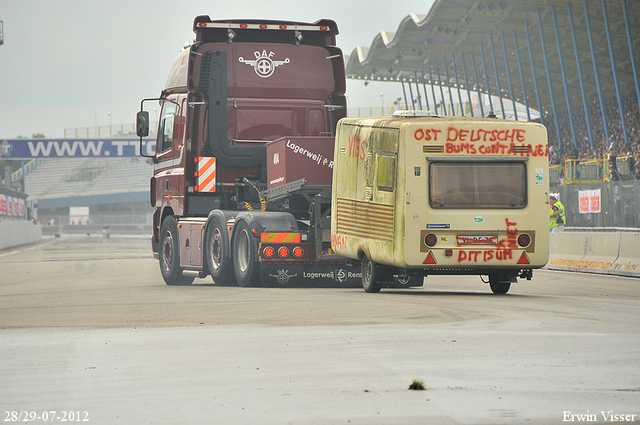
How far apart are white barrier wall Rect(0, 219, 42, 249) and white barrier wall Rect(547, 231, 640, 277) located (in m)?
27.7

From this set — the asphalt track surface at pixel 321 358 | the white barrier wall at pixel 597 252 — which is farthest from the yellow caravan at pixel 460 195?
the white barrier wall at pixel 597 252

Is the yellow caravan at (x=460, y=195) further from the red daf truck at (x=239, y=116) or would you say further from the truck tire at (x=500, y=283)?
the red daf truck at (x=239, y=116)

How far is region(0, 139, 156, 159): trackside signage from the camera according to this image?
72812 millimetres

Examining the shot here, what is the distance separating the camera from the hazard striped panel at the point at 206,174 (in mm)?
17906

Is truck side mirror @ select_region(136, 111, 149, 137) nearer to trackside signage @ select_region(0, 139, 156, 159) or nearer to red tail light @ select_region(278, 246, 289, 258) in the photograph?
red tail light @ select_region(278, 246, 289, 258)

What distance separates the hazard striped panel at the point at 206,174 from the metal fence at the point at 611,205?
12.4m

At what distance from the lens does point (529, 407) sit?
6367 millimetres

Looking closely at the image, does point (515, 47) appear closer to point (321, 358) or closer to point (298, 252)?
point (298, 252)

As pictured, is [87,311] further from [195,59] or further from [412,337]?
[195,59]

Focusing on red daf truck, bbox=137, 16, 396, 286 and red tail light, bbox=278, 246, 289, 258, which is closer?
red tail light, bbox=278, 246, 289, 258

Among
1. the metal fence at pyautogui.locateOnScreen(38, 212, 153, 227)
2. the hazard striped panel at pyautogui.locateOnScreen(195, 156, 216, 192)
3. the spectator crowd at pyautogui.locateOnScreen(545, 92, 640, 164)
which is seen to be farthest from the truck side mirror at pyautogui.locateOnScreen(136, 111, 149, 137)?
the metal fence at pyautogui.locateOnScreen(38, 212, 153, 227)

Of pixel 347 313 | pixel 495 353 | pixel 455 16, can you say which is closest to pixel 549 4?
pixel 455 16

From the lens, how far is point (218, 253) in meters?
17.7

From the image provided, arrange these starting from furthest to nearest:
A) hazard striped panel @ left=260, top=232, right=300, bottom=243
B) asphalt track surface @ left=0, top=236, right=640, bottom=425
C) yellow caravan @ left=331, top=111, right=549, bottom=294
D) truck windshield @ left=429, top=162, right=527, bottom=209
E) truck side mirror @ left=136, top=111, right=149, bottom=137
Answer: truck side mirror @ left=136, top=111, right=149, bottom=137 < hazard striped panel @ left=260, top=232, right=300, bottom=243 < truck windshield @ left=429, top=162, right=527, bottom=209 < yellow caravan @ left=331, top=111, right=549, bottom=294 < asphalt track surface @ left=0, top=236, right=640, bottom=425
